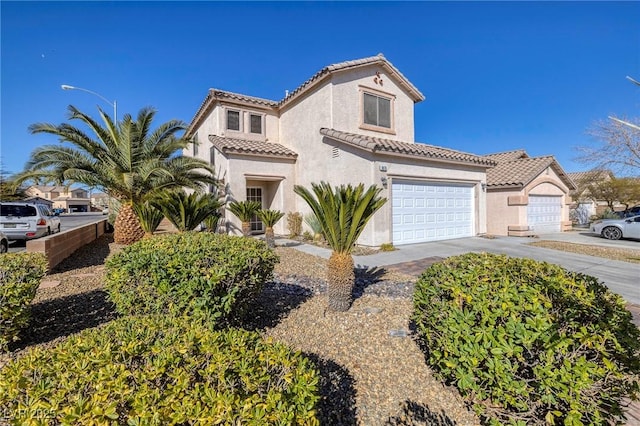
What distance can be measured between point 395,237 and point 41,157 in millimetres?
13550

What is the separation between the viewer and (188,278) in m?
3.66

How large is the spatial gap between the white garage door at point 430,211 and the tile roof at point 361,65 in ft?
19.7

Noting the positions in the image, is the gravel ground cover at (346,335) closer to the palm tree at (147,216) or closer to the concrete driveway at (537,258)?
the concrete driveway at (537,258)

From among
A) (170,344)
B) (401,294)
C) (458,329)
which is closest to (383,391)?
(458,329)


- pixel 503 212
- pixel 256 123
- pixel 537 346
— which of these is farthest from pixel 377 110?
pixel 537 346

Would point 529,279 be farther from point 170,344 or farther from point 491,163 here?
point 491,163

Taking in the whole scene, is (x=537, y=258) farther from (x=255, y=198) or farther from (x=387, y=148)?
(x=255, y=198)

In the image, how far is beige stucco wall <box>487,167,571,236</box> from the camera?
51.1 ft

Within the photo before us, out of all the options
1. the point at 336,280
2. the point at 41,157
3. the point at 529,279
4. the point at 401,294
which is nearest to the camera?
the point at 529,279

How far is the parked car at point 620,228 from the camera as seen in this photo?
576 inches

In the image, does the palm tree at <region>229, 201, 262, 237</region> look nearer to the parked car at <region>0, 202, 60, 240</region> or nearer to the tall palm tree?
the tall palm tree

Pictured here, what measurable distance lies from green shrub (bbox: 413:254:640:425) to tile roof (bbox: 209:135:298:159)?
12.4 m

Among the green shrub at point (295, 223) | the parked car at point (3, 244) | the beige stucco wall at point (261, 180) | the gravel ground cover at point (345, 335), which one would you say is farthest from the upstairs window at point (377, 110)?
the parked car at point (3, 244)

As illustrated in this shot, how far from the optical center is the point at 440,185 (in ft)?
44.8
